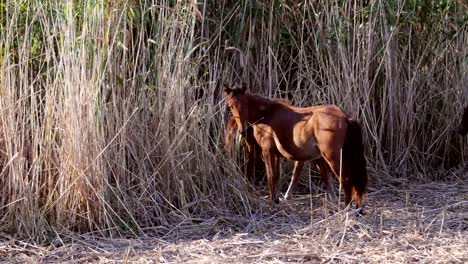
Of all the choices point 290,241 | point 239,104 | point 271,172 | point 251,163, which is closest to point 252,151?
point 251,163

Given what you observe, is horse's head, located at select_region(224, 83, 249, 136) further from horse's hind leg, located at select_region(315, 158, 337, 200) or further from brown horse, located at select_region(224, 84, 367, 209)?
horse's hind leg, located at select_region(315, 158, 337, 200)

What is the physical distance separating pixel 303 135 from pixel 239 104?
1.56ft

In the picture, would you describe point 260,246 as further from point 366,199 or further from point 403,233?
point 366,199

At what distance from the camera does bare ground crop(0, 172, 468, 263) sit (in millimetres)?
4859

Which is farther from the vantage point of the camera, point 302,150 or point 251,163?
point 251,163

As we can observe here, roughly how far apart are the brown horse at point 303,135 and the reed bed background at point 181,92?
248 millimetres

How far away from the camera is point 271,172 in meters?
6.32

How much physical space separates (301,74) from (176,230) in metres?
1.89

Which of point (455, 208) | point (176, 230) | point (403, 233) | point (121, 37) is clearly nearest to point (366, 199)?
point (455, 208)

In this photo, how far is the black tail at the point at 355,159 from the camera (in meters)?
5.83

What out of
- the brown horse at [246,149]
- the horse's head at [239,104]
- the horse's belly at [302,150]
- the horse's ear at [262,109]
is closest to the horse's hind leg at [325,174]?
the horse's belly at [302,150]

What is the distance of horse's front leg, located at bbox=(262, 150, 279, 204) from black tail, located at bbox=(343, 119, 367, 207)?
0.59 metres

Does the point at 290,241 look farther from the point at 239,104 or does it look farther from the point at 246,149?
the point at 246,149

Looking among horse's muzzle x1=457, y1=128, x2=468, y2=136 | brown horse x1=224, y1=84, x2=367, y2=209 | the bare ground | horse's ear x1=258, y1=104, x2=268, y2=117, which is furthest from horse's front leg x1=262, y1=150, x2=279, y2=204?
horse's muzzle x1=457, y1=128, x2=468, y2=136
